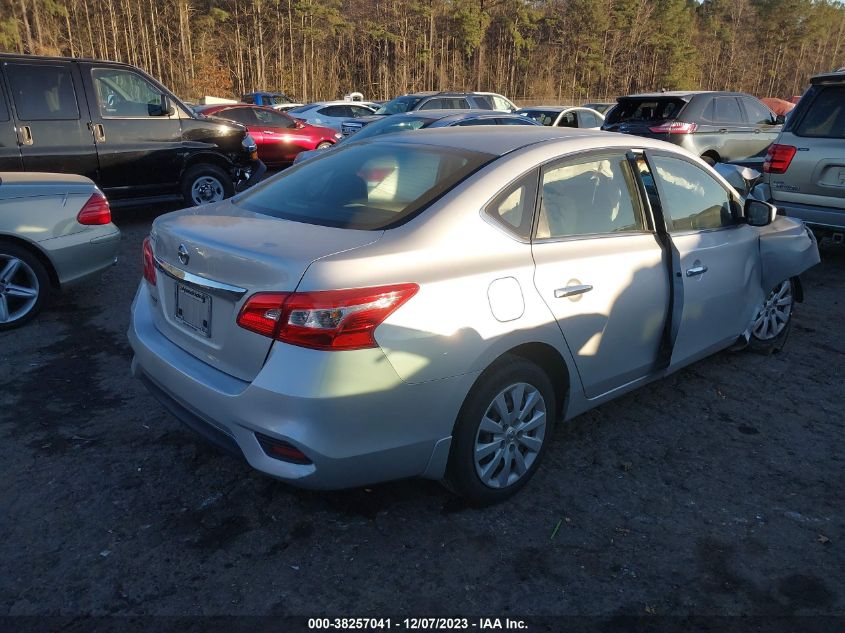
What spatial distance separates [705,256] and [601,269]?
97 centimetres

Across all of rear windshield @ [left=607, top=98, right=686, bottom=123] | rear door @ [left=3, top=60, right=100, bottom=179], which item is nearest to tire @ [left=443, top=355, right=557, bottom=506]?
rear door @ [left=3, top=60, right=100, bottom=179]

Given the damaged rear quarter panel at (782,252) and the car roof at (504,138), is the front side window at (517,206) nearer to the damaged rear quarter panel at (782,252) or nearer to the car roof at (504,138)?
the car roof at (504,138)

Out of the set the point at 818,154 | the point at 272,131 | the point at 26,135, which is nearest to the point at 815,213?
the point at 818,154

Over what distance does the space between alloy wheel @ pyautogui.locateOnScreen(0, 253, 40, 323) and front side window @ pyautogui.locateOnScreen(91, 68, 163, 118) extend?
12.5 feet

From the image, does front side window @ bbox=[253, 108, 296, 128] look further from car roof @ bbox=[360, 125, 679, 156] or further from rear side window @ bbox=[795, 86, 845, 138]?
car roof @ bbox=[360, 125, 679, 156]

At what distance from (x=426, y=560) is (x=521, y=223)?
1502mm

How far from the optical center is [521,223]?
3.02m

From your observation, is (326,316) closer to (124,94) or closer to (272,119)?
(124,94)

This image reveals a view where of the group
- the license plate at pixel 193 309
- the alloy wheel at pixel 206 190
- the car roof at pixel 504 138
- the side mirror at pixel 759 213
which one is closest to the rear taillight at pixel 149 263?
the license plate at pixel 193 309

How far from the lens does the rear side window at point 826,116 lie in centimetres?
662

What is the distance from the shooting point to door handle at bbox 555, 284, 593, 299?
3023mm

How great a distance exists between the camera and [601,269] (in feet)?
10.7

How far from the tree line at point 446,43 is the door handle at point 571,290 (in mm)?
42095

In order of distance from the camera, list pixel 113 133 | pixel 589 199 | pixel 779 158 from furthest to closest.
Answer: pixel 113 133, pixel 779 158, pixel 589 199
